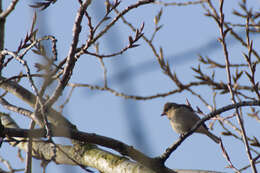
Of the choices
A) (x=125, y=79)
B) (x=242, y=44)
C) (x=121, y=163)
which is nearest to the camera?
(x=125, y=79)

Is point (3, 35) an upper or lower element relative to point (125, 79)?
upper

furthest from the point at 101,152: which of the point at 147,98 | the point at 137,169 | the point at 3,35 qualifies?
the point at 3,35

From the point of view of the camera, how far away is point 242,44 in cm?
388

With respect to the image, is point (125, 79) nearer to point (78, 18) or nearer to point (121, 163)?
point (78, 18)

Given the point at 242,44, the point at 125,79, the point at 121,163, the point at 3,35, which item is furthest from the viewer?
the point at 242,44

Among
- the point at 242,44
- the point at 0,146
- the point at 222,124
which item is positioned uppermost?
the point at 242,44

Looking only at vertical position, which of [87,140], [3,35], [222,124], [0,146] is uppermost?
[222,124]

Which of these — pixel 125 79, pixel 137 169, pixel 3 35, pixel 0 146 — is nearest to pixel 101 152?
pixel 137 169

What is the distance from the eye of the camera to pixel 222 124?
142 inches

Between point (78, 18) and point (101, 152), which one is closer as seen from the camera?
point (78, 18)

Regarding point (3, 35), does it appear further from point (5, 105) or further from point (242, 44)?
point (242, 44)

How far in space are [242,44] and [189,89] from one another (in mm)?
705

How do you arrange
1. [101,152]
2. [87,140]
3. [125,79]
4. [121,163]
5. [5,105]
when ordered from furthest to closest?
[101,152], [121,163], [5,105], [87,140], [125,79]

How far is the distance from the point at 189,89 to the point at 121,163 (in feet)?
4.13
